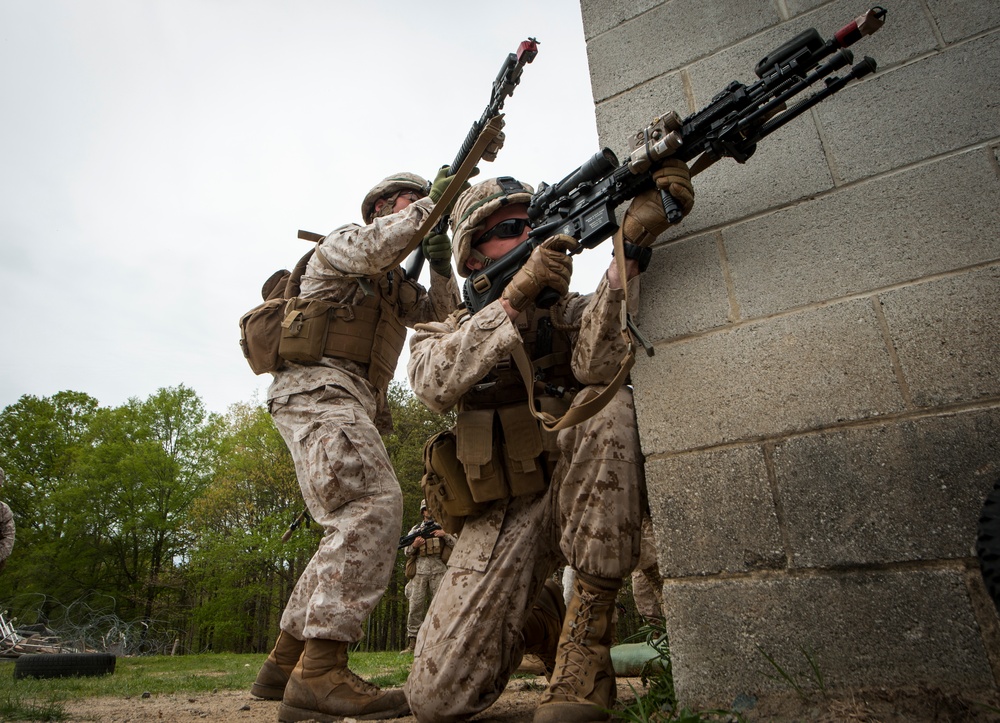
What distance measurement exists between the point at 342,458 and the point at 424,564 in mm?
6893

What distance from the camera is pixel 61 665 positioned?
4805 millimetres

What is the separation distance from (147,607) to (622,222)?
2359 centimetres

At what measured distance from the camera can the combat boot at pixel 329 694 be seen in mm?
2371

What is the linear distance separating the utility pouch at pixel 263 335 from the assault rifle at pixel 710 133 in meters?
1.58

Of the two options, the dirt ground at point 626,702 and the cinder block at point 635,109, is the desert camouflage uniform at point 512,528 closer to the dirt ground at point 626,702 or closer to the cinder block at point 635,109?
the dirt ground at point 626,702

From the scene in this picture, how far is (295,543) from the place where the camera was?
17219mm

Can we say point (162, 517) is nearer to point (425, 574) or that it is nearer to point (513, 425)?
point (425, 574)

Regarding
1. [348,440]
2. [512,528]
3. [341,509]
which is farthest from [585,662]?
[348,440]

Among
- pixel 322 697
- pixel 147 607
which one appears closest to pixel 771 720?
pixel 322 697

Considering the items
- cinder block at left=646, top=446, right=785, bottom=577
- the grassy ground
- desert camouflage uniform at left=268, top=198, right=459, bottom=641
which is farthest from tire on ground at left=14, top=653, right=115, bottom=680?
cinder block at left=646, top=446, right=785, bottom=577

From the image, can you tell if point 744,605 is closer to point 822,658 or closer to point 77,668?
point 822,658

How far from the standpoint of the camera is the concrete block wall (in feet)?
4.73

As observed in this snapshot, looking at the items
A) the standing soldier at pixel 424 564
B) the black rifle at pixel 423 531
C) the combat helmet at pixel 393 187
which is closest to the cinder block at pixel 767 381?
the combat helmet at pixel 393 187

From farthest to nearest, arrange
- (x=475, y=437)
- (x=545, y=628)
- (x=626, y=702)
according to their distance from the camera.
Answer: (x=545, y=628) → (x=475, y=437) → (x=626, y=702)
